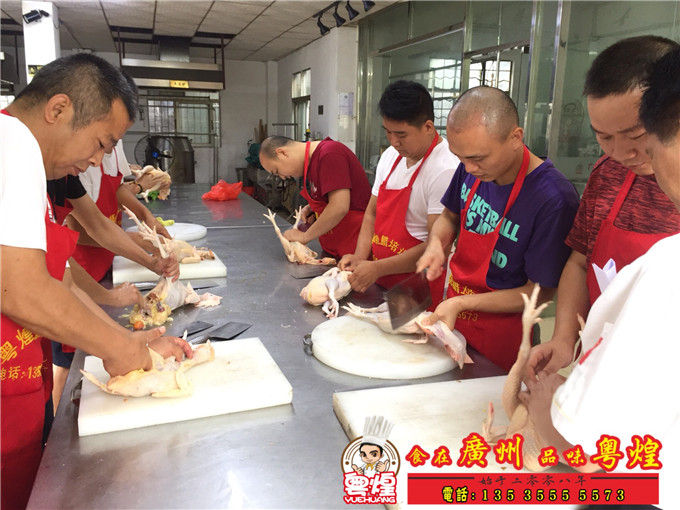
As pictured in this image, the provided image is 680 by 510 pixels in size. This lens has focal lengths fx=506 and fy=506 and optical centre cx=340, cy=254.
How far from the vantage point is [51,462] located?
118 cm

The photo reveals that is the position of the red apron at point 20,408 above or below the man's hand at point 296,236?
below

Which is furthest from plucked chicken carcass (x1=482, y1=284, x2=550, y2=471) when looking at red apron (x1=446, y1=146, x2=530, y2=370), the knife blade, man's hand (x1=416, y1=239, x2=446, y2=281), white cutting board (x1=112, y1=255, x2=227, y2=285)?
white cutting board (x1=112, y1=255, x2=227, y2=285)

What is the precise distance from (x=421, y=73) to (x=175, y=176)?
5839 mm

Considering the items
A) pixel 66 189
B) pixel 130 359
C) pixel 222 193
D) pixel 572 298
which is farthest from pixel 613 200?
pixel 222 193

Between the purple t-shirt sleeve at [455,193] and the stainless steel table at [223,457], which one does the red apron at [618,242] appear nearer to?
the stainless steel table at [223,457]

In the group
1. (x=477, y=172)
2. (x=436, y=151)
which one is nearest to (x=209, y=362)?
(x=477, y=172)

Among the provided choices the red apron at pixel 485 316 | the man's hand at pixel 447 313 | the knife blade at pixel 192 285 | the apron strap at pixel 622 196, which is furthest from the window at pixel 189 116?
the apron strap at pixel 622 196

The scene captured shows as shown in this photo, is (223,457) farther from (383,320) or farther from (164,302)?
(164,302)

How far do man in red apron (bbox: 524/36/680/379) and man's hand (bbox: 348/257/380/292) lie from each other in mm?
938

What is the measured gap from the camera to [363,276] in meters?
2.48

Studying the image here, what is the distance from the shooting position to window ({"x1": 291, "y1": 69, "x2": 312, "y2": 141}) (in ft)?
33.4

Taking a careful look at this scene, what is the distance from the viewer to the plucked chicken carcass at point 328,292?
225 cm

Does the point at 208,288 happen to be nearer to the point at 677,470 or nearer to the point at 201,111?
the point at 677,470

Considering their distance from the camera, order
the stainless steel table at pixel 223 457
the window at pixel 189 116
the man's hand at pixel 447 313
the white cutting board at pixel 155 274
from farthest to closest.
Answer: the window at pixel 189 116 → the white cutting board at pixel 155 274 → the man's hand at pixel 447 313 → the stainless steel table at pixel 223 457
